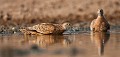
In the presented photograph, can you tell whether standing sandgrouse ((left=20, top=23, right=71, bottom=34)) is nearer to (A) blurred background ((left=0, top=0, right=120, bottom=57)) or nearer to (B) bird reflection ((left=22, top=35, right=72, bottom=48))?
(A) blurred background ((left=0, top=0, right=120, bottom=57))

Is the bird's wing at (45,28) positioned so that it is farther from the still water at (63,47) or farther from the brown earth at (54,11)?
the brown earth at (54,11)

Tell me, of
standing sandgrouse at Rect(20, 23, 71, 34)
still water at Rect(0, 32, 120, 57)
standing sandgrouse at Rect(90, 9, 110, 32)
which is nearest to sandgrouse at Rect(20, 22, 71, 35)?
standing sandgrouse at Rect(20, 23, 71, 34)

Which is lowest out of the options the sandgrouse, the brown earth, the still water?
the still water

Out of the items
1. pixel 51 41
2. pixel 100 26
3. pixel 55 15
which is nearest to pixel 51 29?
pixel 100 26

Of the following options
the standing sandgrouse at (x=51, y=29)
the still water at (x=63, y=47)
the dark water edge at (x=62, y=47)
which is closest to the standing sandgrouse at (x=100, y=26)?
the dark water edge at (x=62, y=47)

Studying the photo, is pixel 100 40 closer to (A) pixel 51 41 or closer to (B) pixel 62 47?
(A) pixel 51 41

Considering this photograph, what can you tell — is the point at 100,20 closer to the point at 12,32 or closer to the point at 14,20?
the point at 12,32
